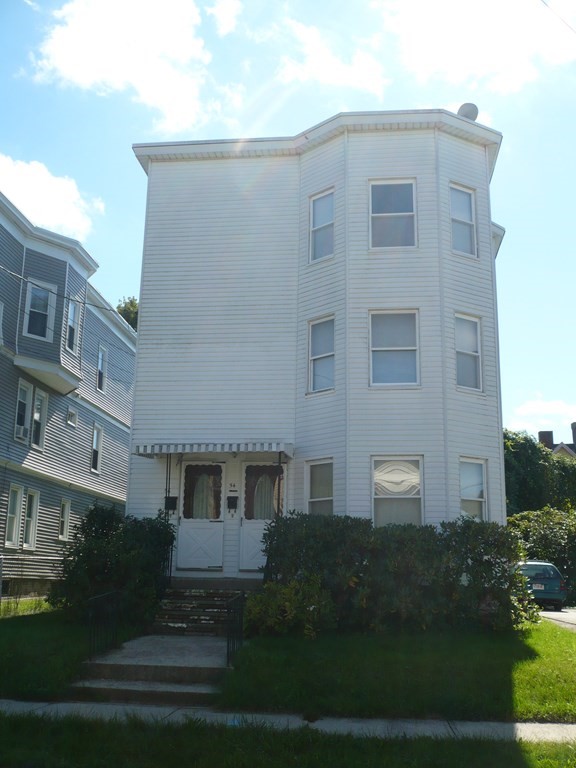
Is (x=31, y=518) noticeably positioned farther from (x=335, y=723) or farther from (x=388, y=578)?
(x=335, y=723)

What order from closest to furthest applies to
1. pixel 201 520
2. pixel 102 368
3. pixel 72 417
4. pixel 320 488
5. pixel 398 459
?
pixel 398 459, pixel 320 488, pixel 201 520, pixel 72 417, pixel 102 368

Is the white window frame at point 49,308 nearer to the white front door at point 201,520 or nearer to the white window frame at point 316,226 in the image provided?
the white front door at point 201,520

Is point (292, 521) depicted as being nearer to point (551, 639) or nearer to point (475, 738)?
point (551, 639)

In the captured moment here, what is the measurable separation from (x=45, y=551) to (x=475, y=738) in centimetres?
2185

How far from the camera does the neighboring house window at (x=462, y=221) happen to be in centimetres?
1825

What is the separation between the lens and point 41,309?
2609 cm

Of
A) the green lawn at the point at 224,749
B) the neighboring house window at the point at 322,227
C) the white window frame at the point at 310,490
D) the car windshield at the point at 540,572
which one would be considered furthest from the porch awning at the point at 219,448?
the car windshield at the point at 540,572

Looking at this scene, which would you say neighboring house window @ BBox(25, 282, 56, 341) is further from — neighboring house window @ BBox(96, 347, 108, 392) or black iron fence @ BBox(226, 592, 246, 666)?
black iron fence @ BBox(226, 592, 246, 666)

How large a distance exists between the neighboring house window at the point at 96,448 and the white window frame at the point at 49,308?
7195 millimetres

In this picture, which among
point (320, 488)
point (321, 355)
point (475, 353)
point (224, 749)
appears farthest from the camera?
point (321, 355)

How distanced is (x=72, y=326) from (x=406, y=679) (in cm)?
2045

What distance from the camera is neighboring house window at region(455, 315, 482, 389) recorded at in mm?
17438

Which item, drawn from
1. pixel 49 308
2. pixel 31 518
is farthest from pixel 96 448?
pixel 49 308

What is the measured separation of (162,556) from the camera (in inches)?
634
